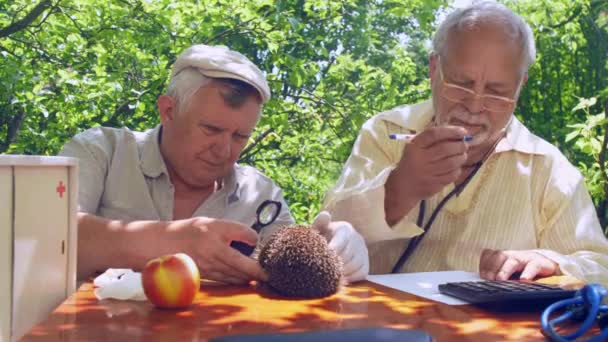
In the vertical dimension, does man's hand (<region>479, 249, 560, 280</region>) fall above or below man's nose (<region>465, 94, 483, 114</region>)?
below

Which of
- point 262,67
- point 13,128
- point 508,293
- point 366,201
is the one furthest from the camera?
point 262,67

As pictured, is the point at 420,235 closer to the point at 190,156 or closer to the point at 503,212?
the point at 503,212

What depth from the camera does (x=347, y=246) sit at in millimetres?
1784

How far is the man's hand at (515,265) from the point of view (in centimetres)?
190

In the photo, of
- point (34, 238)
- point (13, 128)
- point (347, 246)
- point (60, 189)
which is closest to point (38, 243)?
point (34, 238)

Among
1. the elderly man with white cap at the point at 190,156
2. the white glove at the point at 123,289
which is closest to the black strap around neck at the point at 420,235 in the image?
the elderly man with white cap at the point at 190,156

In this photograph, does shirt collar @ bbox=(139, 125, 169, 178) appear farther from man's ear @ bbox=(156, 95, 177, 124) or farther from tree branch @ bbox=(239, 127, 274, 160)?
tree branch @ bbox=(239, 127, 274, 160)

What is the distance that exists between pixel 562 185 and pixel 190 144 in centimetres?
133

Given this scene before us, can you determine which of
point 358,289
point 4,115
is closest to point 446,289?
point 358,289

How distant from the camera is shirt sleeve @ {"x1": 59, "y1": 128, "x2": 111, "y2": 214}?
2.51 meters

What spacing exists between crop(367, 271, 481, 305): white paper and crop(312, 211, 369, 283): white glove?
2.9 inches

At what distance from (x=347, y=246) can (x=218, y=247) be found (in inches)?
12.4

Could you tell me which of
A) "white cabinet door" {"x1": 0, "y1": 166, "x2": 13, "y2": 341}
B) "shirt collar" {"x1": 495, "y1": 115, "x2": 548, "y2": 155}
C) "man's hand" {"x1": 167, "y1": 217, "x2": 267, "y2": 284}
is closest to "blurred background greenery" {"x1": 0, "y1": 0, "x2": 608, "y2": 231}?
"shirt collar" {"x1": 495, "y1": 115, "x2": 548, "y2": 155}

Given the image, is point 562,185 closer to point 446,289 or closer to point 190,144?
point 446,289
